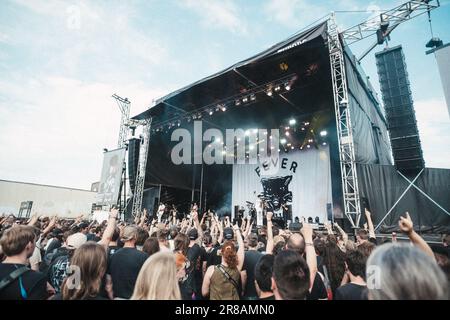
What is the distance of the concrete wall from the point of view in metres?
19.4

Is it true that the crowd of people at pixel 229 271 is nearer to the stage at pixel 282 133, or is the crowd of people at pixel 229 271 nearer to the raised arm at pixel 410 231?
the raised arm at pixel 410 231

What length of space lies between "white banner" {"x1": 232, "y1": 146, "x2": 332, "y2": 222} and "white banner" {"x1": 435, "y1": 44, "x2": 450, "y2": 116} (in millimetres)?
8261

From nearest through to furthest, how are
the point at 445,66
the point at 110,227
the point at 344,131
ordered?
1. the point at 110,227
2. the point at 445,66
3. the point at 344,131

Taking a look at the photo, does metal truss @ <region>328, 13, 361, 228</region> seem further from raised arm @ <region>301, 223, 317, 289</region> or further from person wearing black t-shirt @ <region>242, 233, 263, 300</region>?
raised arm @ <region>301, 223, 317, 289</region>

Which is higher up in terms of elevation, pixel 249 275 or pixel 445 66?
pixel 445 66

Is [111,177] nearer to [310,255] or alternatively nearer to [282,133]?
[282,133]

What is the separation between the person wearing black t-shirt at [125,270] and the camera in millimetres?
2172

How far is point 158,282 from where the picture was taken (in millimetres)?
1327

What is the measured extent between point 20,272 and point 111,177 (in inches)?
435

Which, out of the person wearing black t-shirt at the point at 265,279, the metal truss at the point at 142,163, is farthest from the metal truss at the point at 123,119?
the person wearing black t-shirt at the point at 265,279

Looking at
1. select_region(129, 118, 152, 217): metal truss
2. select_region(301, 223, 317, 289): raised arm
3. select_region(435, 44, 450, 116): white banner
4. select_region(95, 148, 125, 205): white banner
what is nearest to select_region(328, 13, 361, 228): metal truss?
select_region(435, 44, 450, 116): white banner

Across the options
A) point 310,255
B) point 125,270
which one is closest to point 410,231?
point 310,255

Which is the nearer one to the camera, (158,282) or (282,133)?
(158,282)
